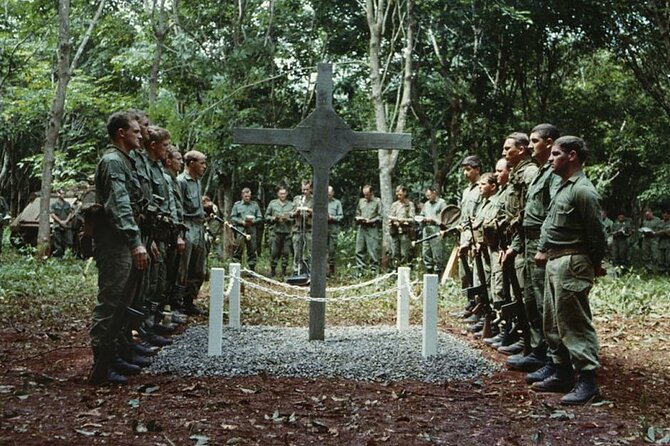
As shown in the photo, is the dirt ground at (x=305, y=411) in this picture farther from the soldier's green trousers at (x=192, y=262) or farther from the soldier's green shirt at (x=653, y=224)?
the soldier's green shirt at (x=653, y=224)

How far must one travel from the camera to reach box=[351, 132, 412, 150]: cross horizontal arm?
8.05 metres

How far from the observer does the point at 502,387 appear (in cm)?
601

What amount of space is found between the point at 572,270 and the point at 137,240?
11.6ft

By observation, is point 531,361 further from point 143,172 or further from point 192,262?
point 192,262

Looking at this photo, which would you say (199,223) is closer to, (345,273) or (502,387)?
(502,387)

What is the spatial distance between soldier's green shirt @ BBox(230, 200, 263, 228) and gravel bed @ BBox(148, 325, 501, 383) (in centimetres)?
848

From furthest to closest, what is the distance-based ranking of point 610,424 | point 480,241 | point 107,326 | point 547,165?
point 480,241
point 547,165
point 107,326
point 610,424

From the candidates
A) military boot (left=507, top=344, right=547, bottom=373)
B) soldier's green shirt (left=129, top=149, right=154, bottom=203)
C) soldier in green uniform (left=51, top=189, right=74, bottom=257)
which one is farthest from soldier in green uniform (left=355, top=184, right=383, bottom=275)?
military boot (left=507, top=344, right=547, bottom=373)

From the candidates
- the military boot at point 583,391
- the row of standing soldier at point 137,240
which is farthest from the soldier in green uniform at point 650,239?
the military boot at point 583,391

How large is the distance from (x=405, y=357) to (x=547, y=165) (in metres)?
2.34

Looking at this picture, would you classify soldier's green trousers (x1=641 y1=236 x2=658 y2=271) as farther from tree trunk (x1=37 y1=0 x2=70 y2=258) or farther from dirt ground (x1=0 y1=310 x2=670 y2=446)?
tree trunk (x1=37 y1=0 x2=70 y2=258)

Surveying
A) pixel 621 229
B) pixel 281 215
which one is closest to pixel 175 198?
pixel 281 215

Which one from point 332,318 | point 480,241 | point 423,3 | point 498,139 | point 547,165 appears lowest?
point 332,318

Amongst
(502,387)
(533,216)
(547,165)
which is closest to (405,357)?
(502,387)
